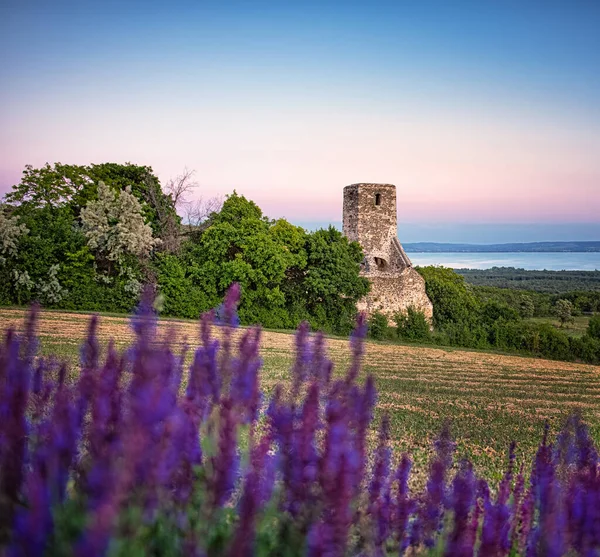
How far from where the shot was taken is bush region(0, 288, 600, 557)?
5.60 ft

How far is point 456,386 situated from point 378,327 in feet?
44.1

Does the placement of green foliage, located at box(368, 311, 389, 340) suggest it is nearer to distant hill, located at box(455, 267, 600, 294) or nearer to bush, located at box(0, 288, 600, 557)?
bush, located at box(0, 288, 600, 557)

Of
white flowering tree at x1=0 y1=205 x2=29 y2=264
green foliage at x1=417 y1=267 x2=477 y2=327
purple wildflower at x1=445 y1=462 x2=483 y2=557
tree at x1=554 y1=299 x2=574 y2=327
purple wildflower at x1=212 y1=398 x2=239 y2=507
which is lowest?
tree at x1=554 y1=299 x2=574 y2=327

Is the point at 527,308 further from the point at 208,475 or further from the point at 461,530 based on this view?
the point at 208,475

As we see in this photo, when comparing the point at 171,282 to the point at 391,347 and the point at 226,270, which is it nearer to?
the point at 226,270

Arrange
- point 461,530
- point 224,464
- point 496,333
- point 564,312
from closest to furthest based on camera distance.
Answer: point 224,464, point 461,530, point 496,333, point 564,312

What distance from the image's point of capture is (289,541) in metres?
2.39

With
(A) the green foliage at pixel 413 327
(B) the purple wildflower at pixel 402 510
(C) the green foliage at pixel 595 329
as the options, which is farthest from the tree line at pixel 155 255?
(B) the purple wildflower at pixel 402 510

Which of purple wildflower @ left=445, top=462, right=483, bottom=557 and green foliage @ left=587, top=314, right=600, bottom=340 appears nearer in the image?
purple wildflower @ left=445, top=462, right=483, bottom=557

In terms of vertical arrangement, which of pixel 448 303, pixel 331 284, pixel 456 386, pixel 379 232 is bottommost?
pixel 456 386

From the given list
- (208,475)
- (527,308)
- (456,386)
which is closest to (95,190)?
(456,386)

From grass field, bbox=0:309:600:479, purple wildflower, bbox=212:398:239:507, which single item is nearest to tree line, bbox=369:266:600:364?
grass field, bbox=0:309:600:479

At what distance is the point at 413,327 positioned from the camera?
3112 centimetres

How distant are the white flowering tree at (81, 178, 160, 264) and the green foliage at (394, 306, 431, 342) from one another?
13753mm
